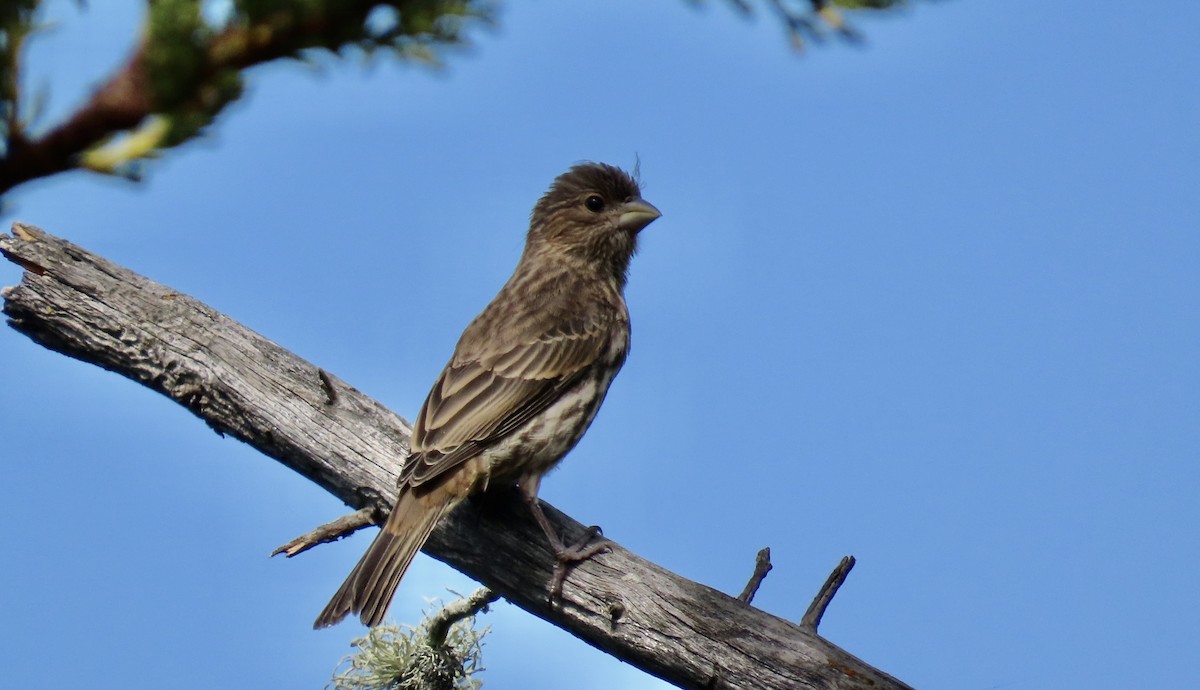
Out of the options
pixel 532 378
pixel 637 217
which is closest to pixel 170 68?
pixel 532 378

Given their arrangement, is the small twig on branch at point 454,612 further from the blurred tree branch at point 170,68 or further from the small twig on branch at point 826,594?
the blurred tree branch at point 170,68

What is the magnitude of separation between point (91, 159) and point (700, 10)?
1.03 metres

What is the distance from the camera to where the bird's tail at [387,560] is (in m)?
4.83

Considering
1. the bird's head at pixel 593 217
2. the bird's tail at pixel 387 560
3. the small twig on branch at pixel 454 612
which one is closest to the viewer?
the bird's tail at pixel 387 560

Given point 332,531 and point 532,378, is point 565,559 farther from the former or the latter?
point 332,531

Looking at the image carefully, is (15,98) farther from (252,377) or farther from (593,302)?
(593,302)

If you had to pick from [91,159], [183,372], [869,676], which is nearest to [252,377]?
[183,372]

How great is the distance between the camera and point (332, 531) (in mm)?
5137

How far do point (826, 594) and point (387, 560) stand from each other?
1810 mm

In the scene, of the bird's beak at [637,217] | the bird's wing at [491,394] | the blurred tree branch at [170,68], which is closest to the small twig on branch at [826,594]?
the bird's wing at [491,394]

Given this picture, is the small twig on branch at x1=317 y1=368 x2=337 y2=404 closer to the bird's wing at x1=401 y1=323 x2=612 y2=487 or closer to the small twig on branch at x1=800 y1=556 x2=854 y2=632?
the bird's wing at x1=401 y1=323 x2=612 y2=487

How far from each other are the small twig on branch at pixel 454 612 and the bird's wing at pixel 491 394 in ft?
2.12

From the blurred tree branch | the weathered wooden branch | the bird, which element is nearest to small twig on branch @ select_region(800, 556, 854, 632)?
the weathered wooden branch

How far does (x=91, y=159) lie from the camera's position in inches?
69.2
